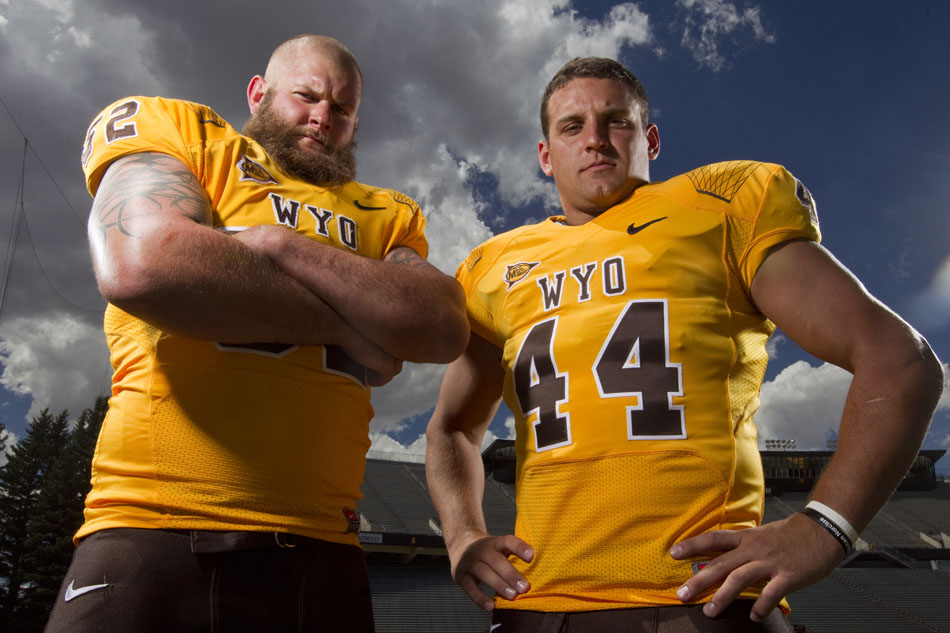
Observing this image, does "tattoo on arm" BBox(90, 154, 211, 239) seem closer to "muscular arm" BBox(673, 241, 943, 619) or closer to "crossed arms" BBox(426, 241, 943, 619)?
"crossed arms" BBox(426, 241, 943, 619)

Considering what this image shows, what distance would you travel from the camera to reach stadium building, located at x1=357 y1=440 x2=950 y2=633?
24.3 metres

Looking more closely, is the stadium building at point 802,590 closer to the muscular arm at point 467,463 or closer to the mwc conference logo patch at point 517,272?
the muscular arm at point 467,463

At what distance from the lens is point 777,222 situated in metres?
2.00

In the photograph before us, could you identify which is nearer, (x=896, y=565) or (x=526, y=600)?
(x=526, y=600)

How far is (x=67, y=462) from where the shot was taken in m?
29.8

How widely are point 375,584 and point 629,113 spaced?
25070 millimetres

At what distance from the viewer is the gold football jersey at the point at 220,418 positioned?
169 centimetres

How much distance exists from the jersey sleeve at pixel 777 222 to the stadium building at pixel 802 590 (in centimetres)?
1976

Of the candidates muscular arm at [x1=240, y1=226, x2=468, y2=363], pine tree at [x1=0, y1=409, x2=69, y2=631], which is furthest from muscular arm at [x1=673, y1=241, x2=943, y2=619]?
pine tree at [x1=0, y1=409, x2=69, y2=631]

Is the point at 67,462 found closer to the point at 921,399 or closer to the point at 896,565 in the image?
→ the point at 921,399

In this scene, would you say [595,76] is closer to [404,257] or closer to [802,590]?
[404,257]

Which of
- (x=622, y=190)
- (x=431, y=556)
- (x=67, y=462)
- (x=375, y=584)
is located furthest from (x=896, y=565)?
(x=67, y=462)

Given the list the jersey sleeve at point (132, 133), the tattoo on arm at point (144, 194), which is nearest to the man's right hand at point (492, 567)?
the tattoo on arm at point (144, 194)

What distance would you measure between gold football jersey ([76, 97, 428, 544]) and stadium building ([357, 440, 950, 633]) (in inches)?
796
